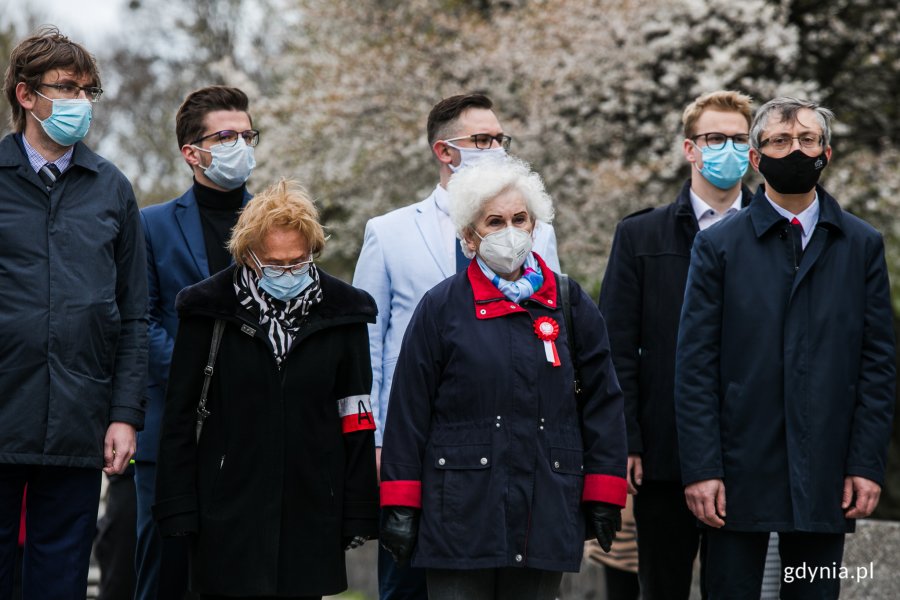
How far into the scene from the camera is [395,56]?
49.2ft

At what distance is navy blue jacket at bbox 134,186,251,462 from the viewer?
544cm

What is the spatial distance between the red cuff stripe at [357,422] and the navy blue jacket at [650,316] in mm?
1259

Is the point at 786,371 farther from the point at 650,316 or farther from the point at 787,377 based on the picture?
the point at 650,316

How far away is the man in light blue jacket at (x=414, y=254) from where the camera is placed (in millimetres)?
5312

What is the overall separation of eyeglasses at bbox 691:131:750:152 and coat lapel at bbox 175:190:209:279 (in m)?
2.25

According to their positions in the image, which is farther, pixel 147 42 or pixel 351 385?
pixel 147 42

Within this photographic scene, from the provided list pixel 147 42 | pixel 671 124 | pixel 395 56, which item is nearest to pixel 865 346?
pixel 671 124

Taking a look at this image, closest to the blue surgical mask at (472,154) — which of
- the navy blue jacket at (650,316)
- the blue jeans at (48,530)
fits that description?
the navy blue jacket at (650,316)

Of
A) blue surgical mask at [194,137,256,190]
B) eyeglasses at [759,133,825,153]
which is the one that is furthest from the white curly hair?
blue surgical mask at [194,137,256,190]

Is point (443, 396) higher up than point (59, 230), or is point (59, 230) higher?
point (59, 230)

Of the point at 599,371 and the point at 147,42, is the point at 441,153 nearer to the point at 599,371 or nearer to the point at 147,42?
the point at 599,371

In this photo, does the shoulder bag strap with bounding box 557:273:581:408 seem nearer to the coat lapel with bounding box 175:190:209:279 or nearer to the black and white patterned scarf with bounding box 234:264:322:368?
the black and white patterned scarf with bounding box 234:264:322:368

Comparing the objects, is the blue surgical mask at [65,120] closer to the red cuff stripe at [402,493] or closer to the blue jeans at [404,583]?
the red cuff stripe at [402,493]

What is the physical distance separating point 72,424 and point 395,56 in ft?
35.8
